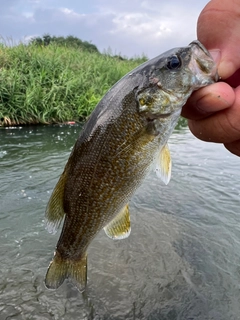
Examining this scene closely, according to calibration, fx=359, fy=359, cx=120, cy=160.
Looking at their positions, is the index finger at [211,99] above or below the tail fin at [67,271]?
above

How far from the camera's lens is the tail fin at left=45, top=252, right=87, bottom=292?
2.47 m

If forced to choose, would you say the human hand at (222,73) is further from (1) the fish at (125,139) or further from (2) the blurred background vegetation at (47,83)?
(2) the blurred background vegetation at (47,83)

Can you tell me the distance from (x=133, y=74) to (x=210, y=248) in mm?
3383

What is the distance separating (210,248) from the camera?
15.6 ft

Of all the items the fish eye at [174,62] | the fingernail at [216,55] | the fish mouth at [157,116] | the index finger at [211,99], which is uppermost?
the fingernail at [216,55]

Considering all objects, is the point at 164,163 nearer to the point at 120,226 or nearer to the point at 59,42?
the point at 120,226

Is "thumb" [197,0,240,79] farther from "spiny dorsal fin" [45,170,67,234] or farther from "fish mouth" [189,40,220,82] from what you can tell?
"spiny dorsal fin" [45,170,67,234]

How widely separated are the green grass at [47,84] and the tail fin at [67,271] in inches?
415

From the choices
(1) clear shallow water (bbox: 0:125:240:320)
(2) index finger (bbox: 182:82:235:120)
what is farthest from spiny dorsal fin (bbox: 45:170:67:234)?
(1) clear shallow water (bbox: 0:125:240:320)

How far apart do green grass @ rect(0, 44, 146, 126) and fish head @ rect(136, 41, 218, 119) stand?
11.0 meters

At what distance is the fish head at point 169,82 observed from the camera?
1861 mm

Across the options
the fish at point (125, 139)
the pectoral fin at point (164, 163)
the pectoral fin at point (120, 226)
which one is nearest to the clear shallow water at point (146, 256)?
the pectoral fin at point (120, 226)

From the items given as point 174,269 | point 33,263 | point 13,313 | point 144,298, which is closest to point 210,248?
point 174,269

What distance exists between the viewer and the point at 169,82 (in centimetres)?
198
